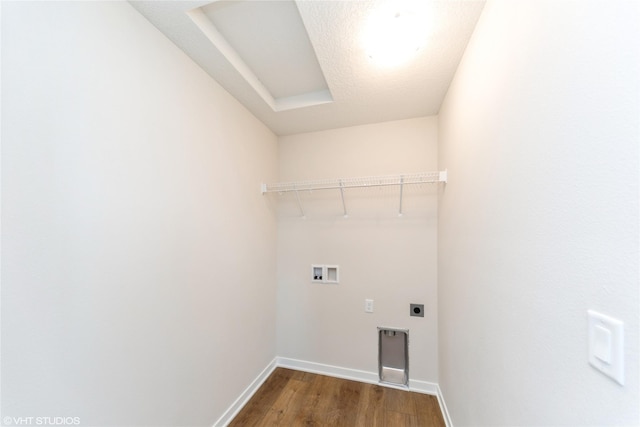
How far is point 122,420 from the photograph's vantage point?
109 cm

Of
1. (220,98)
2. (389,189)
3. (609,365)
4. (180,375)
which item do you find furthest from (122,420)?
(389,189)

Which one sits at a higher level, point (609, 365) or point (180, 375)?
point (609, 365)

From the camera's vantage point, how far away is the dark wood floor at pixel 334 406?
1802 mm

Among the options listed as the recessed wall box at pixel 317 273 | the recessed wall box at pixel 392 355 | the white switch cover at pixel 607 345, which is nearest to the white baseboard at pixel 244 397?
the recessed wall box at pixel 317 273

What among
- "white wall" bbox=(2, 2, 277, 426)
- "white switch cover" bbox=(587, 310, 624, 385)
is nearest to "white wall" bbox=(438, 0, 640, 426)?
"white switch cover" bbox=(587, 310, 624, 385)

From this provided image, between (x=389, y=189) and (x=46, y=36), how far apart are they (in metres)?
2.22

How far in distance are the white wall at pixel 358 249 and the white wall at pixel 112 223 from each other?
2.69 feet

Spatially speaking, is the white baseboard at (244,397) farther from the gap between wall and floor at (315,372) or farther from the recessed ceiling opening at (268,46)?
the recessed ceiling opening at (268,46)

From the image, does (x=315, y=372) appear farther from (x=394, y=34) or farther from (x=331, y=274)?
(x=394, y=34)

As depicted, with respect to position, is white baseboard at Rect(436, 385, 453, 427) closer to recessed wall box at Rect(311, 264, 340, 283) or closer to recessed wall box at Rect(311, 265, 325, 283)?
recessed wall box at Rect(311, 264, 340, 283)

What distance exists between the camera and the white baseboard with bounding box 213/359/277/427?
5.68ft

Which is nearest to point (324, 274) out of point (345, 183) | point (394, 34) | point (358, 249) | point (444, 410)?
point (358, 249)

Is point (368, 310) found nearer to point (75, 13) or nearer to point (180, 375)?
point (180, 375)

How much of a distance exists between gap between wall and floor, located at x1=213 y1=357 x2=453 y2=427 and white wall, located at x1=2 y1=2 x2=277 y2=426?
0.14 m
